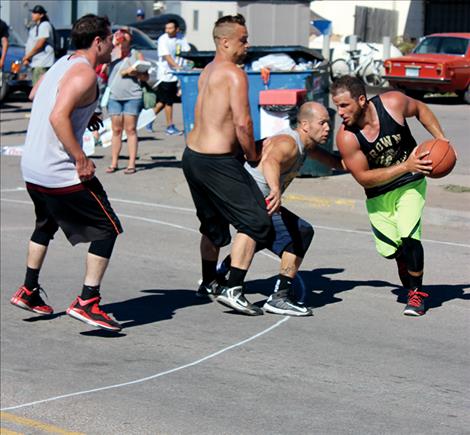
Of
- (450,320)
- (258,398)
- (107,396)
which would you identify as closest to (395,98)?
(450,320)

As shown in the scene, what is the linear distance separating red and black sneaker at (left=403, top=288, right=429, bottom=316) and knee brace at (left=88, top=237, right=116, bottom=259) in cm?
226

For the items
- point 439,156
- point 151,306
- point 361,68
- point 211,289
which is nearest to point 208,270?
point 211,289

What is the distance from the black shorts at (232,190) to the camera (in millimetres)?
7688

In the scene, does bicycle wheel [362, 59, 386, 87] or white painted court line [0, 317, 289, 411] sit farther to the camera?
bicycle wheel [362, 59, 386, 87]

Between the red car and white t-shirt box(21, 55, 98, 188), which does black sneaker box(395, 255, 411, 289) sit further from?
the red car

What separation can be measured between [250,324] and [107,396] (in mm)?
1584

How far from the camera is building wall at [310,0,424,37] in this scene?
132ft

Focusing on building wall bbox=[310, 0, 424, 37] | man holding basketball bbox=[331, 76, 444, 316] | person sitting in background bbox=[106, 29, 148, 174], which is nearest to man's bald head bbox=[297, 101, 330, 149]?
man holding basketball bbox=[331, 76, 444, 316]

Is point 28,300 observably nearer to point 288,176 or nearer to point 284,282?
point 284,282

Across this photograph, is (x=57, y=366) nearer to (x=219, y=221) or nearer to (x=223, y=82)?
(x=219, y=221)

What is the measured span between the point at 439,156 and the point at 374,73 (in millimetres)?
24830

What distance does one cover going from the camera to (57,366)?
7.82 metres

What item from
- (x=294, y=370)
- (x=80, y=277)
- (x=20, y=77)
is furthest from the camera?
(x=20, y=77)

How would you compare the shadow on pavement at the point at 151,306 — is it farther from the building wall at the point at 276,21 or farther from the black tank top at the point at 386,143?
the building wall at the point at 276,21
